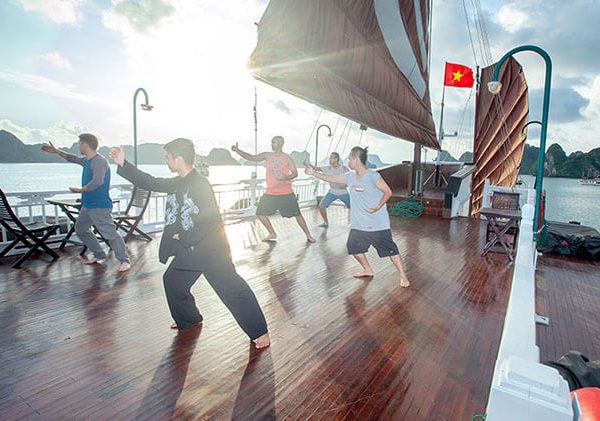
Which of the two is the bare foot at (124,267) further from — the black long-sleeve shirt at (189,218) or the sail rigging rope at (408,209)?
the sail rigging rope at (408,209)

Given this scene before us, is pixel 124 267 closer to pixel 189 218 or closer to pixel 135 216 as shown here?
pixel 135 216

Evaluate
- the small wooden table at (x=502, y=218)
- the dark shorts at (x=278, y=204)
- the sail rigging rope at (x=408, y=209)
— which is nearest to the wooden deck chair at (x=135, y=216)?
the dark shorts at (x=278, y=204)

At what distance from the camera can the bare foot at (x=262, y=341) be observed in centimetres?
222

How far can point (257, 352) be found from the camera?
→ 2.18 metres

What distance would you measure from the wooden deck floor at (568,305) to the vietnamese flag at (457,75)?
808cm

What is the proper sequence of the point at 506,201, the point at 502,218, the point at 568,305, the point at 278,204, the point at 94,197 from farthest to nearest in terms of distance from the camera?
the point at 506,201
the point at 278,204
the point at 502,218
the point at 94,197
the point at 568,305

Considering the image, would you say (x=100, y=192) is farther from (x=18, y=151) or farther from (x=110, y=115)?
(x=18, y=151)

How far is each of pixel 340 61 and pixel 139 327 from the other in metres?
2.21

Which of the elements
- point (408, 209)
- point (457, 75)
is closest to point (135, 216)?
point (408, 209)

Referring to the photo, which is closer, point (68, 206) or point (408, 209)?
point (68, 206)

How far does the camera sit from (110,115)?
20.3 feet

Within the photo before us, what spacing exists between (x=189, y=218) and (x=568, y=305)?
336 centimetres

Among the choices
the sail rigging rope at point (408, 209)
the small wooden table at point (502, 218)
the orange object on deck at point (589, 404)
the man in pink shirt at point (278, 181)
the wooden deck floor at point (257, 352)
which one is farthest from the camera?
the sail rigging rope at point (408, 209)

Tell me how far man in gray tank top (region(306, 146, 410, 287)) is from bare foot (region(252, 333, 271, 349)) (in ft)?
4.85
